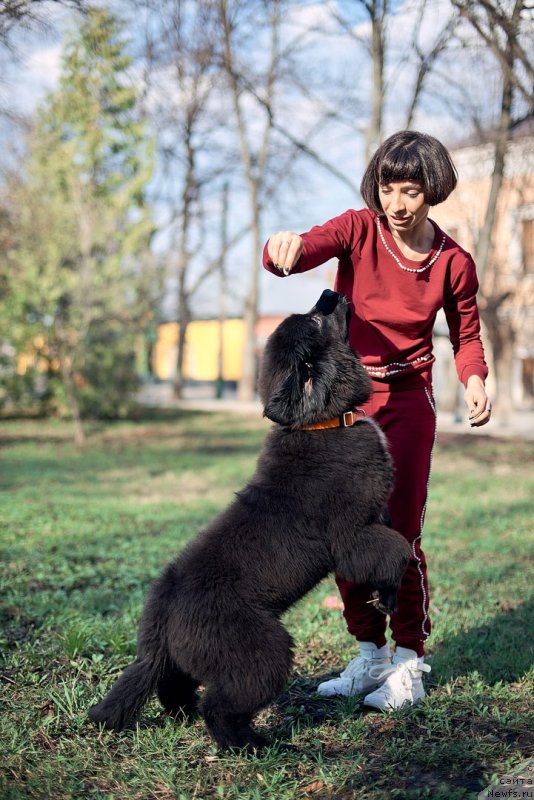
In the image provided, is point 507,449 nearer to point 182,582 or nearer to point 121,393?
point 121,393

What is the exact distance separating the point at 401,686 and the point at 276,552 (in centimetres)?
99

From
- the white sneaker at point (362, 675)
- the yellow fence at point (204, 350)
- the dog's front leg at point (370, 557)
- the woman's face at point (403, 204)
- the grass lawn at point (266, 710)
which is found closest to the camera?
the grass lawn at point (266, 710)

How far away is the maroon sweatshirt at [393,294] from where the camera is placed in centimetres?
321

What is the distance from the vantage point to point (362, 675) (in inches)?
134

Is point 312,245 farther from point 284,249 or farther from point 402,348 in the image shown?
point 402,348

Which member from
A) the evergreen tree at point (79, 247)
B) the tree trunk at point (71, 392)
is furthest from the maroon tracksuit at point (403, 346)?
the tree trunk at point (71, 392)

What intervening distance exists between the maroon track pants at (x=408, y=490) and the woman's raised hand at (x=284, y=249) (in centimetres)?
75

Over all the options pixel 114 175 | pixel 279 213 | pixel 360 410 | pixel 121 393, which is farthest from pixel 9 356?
pixel 360 410

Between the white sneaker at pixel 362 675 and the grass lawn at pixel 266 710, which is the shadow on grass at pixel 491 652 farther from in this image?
the white sneaker at pixel 362 675

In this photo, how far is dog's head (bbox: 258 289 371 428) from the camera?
291 centimetres

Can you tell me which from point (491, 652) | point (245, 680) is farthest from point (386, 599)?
point (491, 652)

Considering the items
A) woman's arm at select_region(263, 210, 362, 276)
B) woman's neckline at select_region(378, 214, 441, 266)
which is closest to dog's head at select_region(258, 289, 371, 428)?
woman's arm at select_region(263, 210, 362, 276)

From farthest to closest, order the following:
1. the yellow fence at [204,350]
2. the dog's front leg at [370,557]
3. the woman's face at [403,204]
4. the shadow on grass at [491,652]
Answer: the yellow fence at [204,350] < the shadow on grass at [491,652] < the woman's face at [403,204] < the dog's front leg at [370,557]

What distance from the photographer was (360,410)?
3.13 meters
